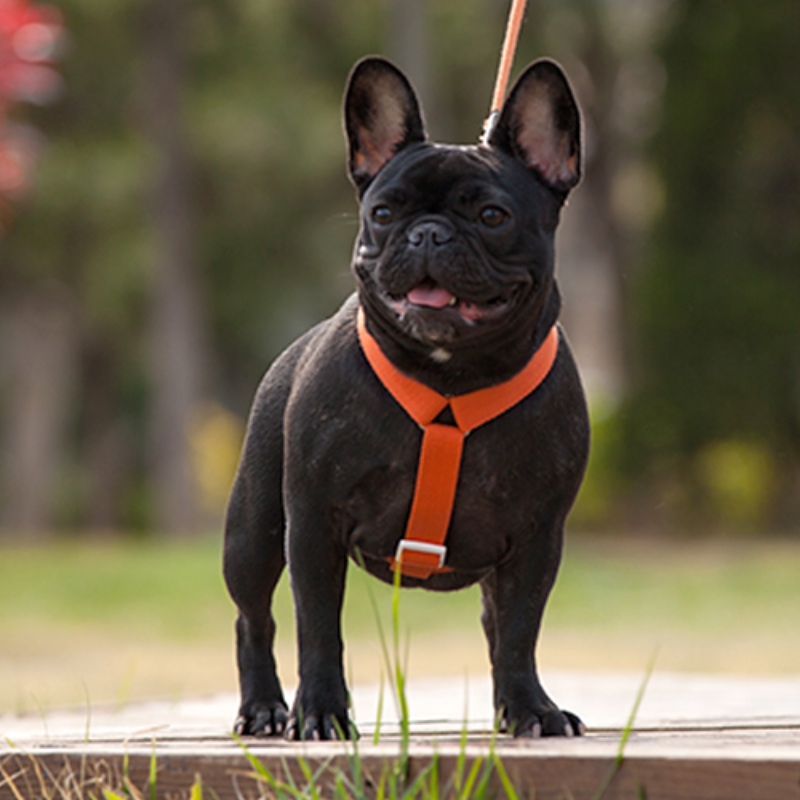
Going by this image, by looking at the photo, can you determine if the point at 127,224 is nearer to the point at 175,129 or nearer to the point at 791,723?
the point at 175,129

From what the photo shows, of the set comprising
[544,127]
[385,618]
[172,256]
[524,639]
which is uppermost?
[172,256]

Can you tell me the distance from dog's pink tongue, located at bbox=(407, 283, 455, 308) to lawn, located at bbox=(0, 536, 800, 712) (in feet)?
17.0

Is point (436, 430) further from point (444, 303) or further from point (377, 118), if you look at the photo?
point (377, 118)

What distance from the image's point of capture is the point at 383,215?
321 centimetres

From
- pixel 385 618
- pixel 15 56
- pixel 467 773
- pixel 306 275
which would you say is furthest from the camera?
pixel 306 275

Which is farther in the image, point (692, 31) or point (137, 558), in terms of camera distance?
point (692, 31)

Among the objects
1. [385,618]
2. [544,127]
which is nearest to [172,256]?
[385,618]

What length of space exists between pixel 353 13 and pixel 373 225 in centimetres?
2032

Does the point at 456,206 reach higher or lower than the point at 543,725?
higher

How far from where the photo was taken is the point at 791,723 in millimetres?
3760

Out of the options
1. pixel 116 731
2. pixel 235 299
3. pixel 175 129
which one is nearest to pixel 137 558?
pixel 175 129

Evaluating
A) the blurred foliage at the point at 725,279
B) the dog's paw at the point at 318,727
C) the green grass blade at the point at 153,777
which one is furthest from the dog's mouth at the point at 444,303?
the blurred foliage at the point at 725,279

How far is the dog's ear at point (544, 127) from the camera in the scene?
3348 mm

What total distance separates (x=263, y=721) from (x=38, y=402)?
23.3 meters
